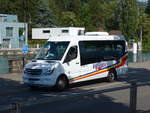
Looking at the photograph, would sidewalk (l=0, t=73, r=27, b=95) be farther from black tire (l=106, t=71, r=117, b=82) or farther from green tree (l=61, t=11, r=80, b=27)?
green tree (l=61, t=11, r=80, b=27)

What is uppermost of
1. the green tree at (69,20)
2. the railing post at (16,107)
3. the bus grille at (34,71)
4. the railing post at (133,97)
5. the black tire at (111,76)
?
the green tree at (69,20)

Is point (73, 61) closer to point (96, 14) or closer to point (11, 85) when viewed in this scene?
point (11, 85)

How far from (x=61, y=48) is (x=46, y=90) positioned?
6.71ft

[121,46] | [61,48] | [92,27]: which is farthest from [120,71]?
[92,27]

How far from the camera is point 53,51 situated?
14.9 metres

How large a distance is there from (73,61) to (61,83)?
1353 mm

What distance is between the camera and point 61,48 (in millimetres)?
14867

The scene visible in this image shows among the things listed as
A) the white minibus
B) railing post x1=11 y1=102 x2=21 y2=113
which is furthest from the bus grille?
railing post x1=11 y1=102 x2=21 y2=113

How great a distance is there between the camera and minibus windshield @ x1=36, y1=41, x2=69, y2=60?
14.6 meters

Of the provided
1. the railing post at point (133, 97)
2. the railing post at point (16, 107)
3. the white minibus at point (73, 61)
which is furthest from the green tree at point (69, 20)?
the railing post at point (16, 107)

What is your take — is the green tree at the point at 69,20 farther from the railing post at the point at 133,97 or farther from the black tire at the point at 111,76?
the railing post at the point at 133,97

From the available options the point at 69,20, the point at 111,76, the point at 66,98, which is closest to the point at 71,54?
the point at 111,76

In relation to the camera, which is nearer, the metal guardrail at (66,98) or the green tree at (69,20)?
the metal guardrail at (66,98)

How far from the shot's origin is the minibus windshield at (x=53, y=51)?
14.6m
